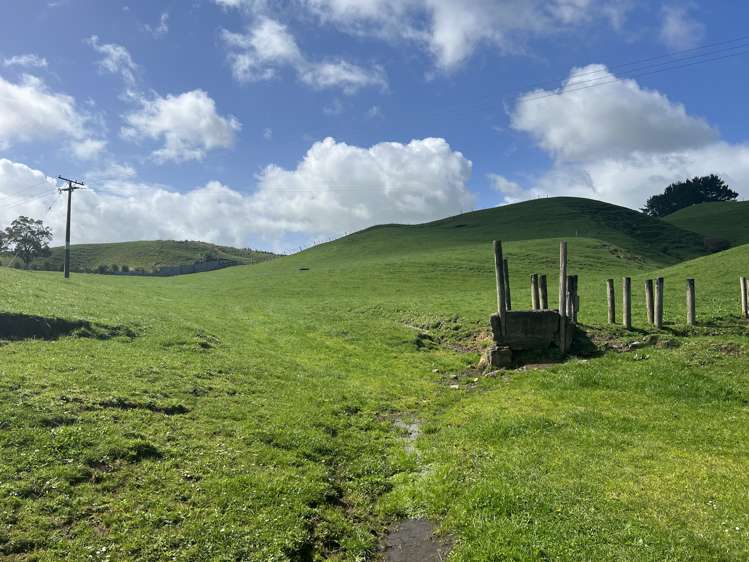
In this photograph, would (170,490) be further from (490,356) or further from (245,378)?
(490,356)

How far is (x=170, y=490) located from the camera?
977 centimetres

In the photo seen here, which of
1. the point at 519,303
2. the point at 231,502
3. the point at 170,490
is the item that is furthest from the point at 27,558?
the point at 519,303

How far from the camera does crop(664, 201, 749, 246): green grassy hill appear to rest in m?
95.4

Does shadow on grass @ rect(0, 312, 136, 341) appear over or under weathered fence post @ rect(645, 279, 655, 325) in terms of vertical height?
under

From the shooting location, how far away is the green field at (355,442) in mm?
8516

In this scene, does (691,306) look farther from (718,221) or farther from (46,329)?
(718,221)

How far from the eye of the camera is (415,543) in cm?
917

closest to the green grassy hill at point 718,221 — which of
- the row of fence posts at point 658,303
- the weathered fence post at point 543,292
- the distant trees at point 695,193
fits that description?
the distant trees at point 695,193

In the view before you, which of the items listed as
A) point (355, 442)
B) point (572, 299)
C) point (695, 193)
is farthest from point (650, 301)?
point (695, 193)

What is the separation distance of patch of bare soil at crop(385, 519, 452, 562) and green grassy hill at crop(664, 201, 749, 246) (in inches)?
3919

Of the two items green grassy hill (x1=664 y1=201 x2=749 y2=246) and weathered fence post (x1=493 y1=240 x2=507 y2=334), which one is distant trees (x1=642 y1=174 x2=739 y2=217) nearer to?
green grassy hill (x1=664 y1=201 x2=749 y2=246)

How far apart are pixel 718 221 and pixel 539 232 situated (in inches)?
2013

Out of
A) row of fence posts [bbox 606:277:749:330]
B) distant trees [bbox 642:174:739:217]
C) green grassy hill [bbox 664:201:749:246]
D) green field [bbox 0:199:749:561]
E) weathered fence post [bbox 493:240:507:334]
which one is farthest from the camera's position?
distant trees [bbox 642:174:739:217]

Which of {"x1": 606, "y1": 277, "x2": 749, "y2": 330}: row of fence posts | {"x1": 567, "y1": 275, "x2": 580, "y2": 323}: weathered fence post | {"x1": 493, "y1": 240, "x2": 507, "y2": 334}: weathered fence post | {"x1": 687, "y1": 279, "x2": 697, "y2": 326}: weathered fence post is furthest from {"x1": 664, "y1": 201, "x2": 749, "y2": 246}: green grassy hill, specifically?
{"x1": 493, "y1": 240, "x2": 507, "y2": 334}: weathered fence post
